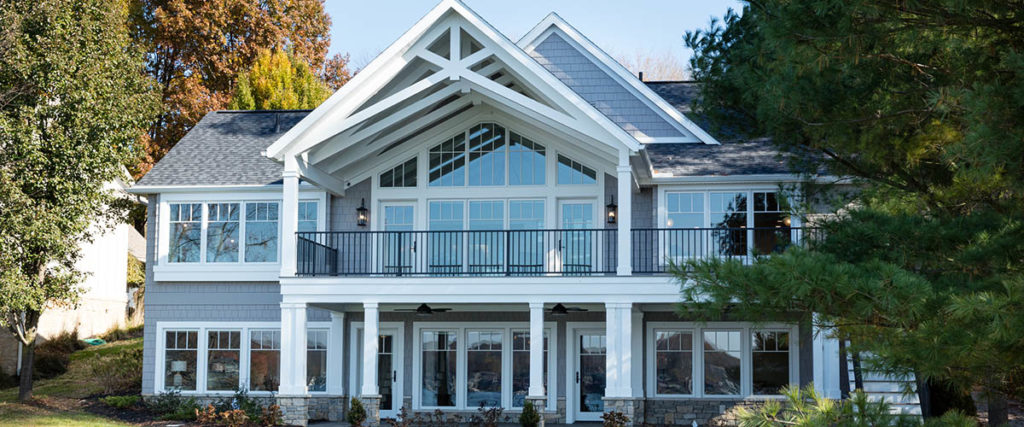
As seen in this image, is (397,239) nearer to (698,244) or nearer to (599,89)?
(599,89)

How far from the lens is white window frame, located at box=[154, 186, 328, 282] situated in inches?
723

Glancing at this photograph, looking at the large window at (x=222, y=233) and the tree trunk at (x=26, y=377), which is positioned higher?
the large window at (x=222, y=233)

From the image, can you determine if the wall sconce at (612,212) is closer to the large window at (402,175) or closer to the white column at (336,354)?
the large window at (402,175)

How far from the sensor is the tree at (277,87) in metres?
29.0

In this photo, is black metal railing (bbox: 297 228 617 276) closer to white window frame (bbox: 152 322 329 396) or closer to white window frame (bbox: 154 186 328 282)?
white window frame (bbox: 154 186 328 282)

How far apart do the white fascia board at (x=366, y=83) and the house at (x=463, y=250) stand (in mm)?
250

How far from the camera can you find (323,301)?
15828mm

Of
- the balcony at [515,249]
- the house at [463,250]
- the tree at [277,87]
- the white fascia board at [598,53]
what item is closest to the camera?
the house at [463,250]

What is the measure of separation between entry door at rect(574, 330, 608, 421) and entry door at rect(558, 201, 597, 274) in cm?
143

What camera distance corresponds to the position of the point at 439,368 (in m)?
18.5

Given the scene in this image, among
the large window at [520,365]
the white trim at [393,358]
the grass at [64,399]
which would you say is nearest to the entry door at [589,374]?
the large window at [520,365]

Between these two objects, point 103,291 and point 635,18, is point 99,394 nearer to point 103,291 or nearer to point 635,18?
point 103,291

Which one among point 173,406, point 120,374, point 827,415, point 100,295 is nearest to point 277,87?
point 100,295

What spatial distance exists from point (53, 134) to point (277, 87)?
12623 millimetres
